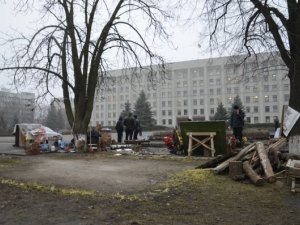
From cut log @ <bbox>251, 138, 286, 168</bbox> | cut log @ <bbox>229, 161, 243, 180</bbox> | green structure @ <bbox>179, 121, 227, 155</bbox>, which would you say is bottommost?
cut log @ <bbox>229, 161, 243, 180</bbox>

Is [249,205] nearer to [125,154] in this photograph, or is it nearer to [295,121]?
[295,121]

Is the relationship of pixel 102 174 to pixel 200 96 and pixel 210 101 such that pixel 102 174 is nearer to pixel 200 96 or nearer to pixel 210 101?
pixel 210 101

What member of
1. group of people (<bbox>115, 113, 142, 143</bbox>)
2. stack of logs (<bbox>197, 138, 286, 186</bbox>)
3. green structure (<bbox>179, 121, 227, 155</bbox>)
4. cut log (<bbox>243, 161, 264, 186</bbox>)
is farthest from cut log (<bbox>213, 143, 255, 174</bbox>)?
group of people (<bbox>115, 113, 142, 143</bbox>)

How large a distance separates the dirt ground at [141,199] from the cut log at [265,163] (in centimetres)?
22

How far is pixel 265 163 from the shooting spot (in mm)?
10375

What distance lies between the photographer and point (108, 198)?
861cm

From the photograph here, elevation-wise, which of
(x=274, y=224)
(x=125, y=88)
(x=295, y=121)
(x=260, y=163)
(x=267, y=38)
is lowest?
(x=274, y=224)

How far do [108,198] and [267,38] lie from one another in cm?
892

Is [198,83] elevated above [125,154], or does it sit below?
above

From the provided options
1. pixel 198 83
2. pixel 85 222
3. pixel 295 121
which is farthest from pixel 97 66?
pixel 198 83

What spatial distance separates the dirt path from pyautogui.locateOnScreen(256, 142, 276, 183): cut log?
248 cm

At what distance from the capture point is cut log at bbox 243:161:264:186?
31.7 feet

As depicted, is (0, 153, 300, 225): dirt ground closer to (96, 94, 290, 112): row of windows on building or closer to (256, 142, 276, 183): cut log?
(256, 142, 276, 183): cut log

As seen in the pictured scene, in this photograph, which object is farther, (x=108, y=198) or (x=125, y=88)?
(x=125, y=88)
